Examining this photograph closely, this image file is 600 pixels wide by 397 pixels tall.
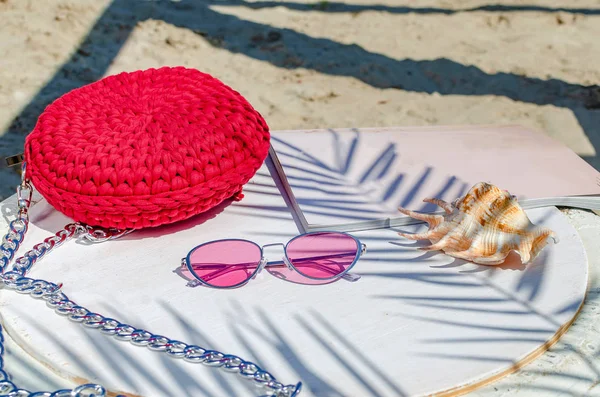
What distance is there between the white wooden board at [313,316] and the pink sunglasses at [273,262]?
0.02 meters

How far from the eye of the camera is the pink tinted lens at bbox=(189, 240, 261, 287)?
3.48 ft

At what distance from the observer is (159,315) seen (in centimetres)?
99

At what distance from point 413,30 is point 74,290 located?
2591 mm

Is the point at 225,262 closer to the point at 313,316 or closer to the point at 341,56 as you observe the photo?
the point at 313,316

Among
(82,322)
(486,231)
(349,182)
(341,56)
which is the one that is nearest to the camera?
(82,322)

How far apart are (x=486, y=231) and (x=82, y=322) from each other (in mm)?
630

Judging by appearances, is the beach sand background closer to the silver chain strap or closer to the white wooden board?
the silver chain strap

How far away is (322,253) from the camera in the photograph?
1.11m

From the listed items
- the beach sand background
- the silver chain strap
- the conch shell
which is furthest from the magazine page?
the beach sand background

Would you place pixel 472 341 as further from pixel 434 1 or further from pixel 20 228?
pixel 434 1

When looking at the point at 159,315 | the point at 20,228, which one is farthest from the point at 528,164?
the point at 20,228

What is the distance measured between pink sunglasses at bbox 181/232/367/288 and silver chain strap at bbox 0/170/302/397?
0.49ft

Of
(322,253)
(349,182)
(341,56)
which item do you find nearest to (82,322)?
(322,253)

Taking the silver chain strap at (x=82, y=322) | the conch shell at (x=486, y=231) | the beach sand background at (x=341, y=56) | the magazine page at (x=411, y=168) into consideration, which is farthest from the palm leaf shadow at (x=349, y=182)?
the beach sand background at (x=341, y=56)
